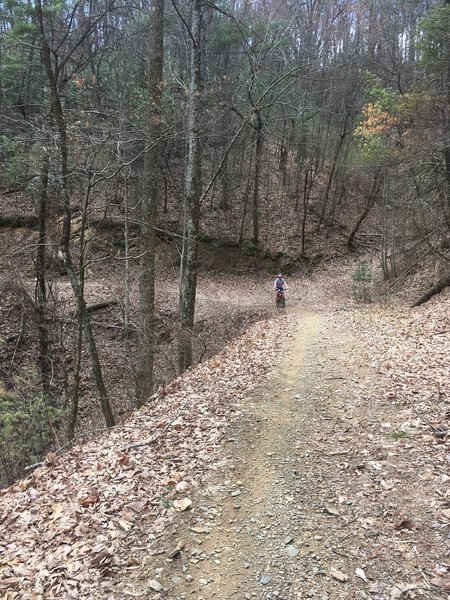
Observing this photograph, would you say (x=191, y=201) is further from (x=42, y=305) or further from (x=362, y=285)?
(x=362, y=285)

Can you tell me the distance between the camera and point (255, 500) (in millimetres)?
4461

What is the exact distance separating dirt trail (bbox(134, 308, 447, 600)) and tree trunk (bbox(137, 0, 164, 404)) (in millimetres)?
4664

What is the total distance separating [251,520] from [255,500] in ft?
0.99

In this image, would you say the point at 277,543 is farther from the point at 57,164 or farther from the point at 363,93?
the point at 363,93

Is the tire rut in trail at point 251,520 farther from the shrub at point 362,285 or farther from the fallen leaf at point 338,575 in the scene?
the shrub at point 362,285

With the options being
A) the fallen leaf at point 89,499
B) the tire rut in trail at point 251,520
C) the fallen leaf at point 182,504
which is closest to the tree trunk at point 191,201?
the tire rut in trail at point 251,520

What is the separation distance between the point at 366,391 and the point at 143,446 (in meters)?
3.67

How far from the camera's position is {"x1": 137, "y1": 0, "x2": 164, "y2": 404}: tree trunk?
10023 mm

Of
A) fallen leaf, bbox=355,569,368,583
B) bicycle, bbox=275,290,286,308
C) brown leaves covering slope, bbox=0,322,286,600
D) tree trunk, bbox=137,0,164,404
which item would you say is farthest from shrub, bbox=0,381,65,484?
bicycle, bbox=275,290,286,308

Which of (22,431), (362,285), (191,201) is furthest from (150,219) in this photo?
(362,285)

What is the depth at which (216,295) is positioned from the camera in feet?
77.4

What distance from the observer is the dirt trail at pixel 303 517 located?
3.42m

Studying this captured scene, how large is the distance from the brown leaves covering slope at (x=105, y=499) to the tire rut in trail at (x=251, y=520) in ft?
1.12

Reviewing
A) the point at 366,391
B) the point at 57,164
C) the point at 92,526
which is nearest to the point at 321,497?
the point at 92,526
